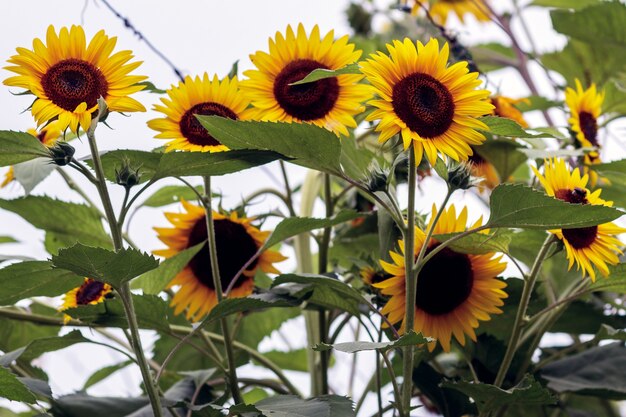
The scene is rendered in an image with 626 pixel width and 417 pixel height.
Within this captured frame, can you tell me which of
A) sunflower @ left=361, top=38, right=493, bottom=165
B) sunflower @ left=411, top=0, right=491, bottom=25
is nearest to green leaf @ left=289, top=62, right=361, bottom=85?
sunflower @ left=361, top=38, right=493, bottom=165

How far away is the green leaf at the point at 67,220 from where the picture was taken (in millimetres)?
709

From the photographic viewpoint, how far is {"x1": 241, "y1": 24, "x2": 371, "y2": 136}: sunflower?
58 cm

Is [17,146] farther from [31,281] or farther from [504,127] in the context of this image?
[504,127]

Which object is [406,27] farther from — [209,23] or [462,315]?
[462,315]

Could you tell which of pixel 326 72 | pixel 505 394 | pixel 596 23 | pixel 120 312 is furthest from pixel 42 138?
pixel 596 23

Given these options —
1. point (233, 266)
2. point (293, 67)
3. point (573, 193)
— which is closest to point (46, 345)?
point (233, 266)

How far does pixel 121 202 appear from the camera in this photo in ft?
1.71

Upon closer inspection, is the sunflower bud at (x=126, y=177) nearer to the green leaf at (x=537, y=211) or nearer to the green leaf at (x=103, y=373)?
the green leaf at (x=537, y=211)

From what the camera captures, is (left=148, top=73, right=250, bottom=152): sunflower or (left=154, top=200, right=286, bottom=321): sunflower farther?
(left=154, top=200, right=286, bottom=321): sunflower

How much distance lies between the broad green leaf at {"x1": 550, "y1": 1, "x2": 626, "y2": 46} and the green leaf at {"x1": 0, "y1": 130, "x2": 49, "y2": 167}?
1.90ft

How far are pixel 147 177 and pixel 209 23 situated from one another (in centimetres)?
24

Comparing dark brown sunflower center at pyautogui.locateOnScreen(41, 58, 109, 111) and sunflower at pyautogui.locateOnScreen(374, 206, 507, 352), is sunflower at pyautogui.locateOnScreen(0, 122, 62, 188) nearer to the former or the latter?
dark brown sunflower center at pyautogui.locateOnScreen(41, 58, 109, 111)

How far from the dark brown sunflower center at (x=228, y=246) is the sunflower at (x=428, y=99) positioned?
223 mm

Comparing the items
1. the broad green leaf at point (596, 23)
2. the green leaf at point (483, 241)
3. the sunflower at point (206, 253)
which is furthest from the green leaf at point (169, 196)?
the broad green leaf at point (596, 23)
